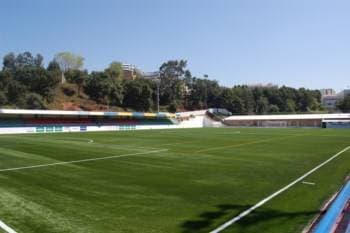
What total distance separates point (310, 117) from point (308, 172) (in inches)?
3367

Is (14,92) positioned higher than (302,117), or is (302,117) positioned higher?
(14,92)

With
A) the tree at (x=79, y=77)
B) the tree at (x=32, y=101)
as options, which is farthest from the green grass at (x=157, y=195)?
the tree at (x=79, y=77)

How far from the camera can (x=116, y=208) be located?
7.96m

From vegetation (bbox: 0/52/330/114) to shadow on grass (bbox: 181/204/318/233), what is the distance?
72.1m

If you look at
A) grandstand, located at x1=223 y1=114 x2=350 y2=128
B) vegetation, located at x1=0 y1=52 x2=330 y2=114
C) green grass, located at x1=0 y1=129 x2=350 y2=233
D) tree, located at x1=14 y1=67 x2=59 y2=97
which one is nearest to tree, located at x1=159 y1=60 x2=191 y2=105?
vegetation, located at x1=0 y1=52 x2=330 y2=114

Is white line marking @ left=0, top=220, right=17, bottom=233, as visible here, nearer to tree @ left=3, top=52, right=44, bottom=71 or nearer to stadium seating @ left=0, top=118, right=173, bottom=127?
stadium seating @ left=0, top=118, right=173, bottom=127

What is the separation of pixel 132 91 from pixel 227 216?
89.6m

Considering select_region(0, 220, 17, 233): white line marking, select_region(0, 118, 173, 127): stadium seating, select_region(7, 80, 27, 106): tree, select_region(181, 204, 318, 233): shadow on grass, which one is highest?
select_region(7, 80, 27, 106): tree

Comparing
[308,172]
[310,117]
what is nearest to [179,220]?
[308,172]

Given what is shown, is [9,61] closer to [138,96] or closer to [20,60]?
[20,60]

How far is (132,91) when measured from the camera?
95688 mm

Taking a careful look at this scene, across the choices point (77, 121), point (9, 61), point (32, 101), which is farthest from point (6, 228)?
point (9, 61)

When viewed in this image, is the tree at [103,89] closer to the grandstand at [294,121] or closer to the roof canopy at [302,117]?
Result: the grandstand at [294,121]

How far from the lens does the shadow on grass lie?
678 centimetres
